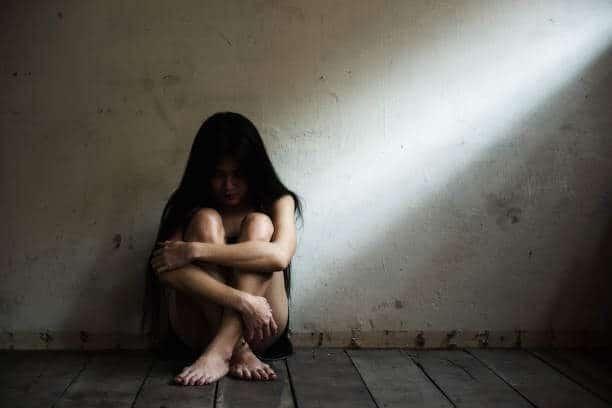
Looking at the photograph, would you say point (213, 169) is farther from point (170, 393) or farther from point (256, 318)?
point (170, 393)

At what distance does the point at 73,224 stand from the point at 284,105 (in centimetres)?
84

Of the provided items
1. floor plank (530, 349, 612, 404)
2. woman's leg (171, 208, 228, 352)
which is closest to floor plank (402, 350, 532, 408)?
floor plank (530, 349, 612, 404)

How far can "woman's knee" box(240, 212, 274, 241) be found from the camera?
6.30 ft

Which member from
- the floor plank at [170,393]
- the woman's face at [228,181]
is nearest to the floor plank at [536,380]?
the floor plank at [170,393]

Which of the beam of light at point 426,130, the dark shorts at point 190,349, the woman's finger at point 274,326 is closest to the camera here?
the woman's finger at point 274,326

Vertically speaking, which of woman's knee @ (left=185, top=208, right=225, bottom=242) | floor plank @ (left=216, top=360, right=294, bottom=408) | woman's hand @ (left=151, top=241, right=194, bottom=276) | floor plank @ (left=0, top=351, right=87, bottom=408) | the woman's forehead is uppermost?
the woman's forehead

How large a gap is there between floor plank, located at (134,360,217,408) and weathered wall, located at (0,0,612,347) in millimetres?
399

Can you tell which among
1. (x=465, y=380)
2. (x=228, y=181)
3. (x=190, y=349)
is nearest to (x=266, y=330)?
(x=190, y=349)

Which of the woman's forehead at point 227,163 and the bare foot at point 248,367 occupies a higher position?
the woman's forehead at point 227,163

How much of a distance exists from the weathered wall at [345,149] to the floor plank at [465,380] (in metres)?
0.14

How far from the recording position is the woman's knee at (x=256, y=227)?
192 cm

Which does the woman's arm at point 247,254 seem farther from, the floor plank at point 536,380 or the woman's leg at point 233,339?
the floor plank at point 536,380

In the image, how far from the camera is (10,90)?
213 centimetres

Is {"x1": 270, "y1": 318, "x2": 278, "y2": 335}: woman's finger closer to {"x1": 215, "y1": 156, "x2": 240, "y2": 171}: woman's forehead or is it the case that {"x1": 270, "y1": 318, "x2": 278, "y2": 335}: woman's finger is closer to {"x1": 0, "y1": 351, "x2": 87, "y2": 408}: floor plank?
{"x1": 215, "y1": 156, "x2": 240, "y2": 171}: woman's forehead
